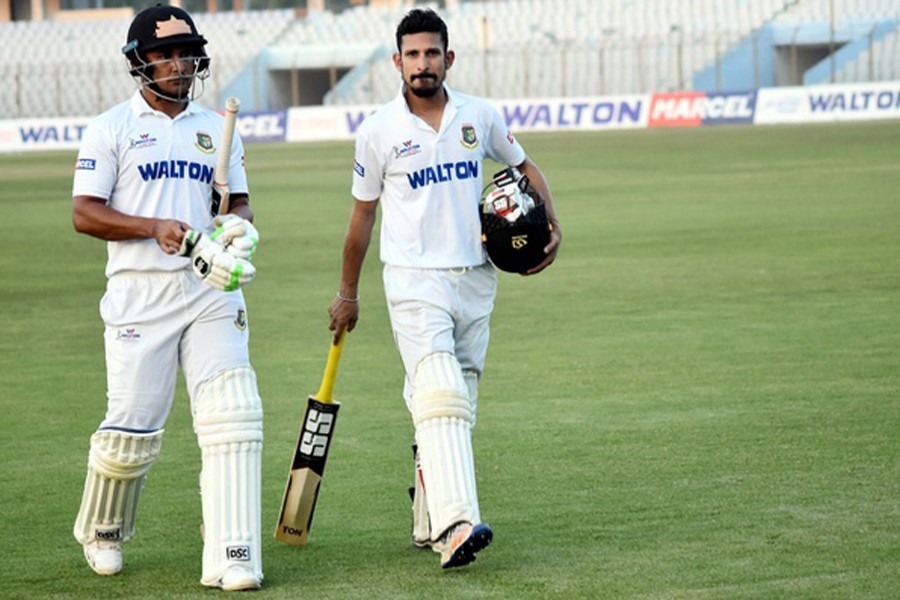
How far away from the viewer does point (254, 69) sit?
64.1 meters

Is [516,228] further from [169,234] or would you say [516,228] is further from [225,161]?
[169,234]

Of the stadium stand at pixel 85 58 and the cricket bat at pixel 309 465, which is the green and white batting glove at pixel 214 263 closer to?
the cricket bat at pixel 309 465

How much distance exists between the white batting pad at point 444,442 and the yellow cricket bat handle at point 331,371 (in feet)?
1.72

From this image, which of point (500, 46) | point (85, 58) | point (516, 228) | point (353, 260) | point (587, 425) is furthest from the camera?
point (85, 58)

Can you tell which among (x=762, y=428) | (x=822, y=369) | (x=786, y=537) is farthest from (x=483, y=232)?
(x=822, y=369)

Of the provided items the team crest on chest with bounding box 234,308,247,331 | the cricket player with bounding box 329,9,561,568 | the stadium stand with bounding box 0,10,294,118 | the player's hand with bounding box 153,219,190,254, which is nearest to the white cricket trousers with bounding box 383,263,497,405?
the cricket player with bounding box 329,9,561,568

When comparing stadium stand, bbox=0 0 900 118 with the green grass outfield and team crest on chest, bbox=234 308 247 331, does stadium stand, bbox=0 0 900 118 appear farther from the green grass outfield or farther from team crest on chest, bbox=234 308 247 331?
team crest on chest, bbox=234 308 247 331

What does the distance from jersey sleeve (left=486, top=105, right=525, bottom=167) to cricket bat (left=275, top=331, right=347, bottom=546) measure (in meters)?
0.95

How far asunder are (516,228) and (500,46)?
59.1m

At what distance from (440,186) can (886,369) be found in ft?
17.2

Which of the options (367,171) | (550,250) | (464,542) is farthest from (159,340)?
(550,250)

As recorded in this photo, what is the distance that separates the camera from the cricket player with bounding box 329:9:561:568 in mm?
6395

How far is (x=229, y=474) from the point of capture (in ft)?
20.0

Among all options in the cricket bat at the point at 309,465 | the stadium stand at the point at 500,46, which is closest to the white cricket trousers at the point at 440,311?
the cricket bat at the point at 309,465
